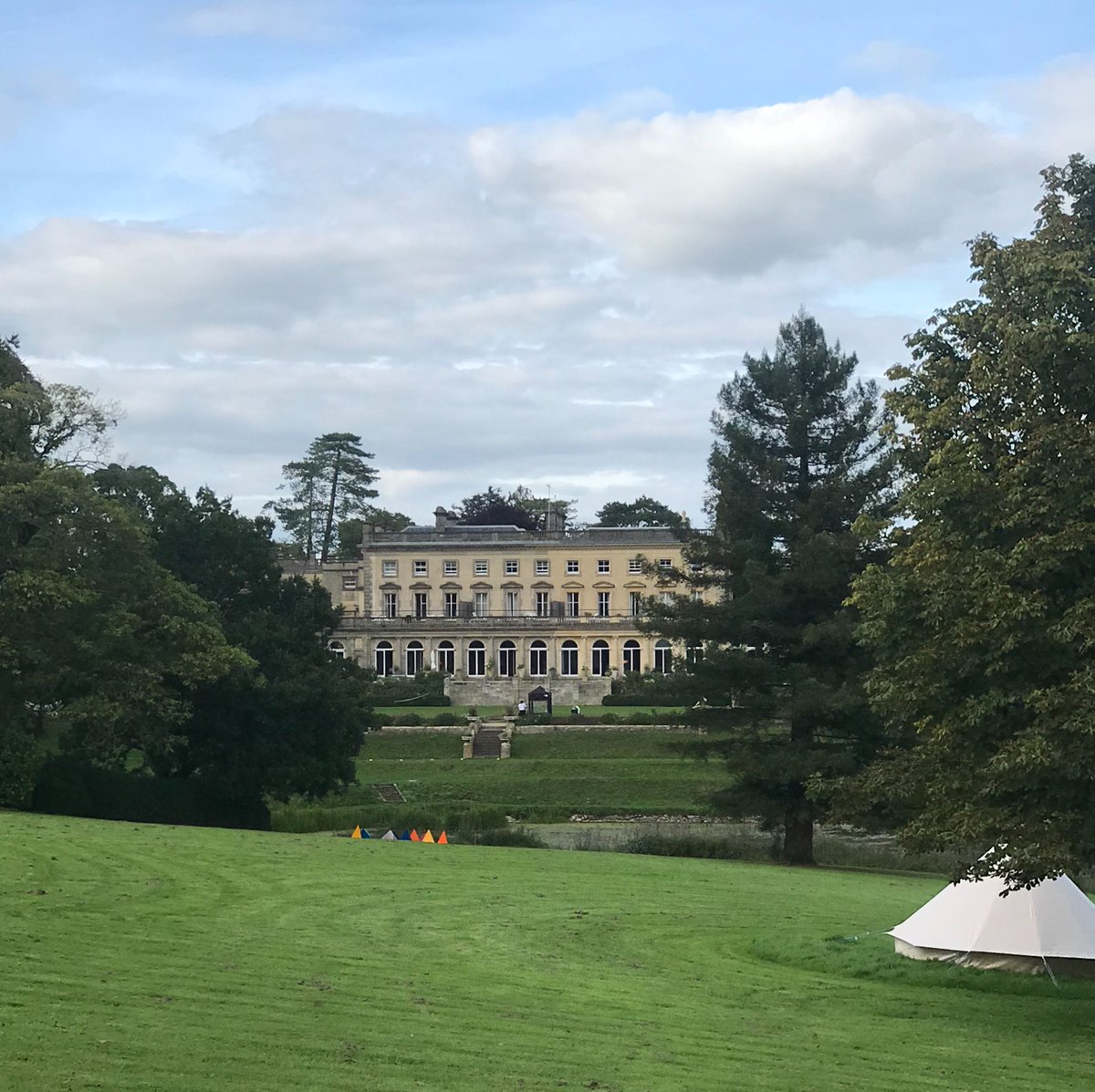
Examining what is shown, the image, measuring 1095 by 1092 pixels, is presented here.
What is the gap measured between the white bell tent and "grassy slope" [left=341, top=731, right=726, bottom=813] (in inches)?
1025

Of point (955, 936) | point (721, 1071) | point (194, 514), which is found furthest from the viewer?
point (194, 514)

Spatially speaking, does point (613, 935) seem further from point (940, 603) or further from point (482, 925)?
point (940, 603)

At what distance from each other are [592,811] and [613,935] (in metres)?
27.3

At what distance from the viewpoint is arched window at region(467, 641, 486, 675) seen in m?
80.8

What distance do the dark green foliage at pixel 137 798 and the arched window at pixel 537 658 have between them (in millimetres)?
47446

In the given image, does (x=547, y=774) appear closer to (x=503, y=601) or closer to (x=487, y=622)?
(x=487, y=622)

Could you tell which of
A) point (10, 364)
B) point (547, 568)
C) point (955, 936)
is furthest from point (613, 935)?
point (547, 568)

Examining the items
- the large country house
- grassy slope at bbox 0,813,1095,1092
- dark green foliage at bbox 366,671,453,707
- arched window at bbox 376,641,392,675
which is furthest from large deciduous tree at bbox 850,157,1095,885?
arched window at bbox 376,641,392,675

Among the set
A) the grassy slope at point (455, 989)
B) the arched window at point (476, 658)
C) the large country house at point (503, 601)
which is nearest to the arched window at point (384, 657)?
the large country house at point (503, 601)

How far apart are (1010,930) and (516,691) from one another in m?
54.9

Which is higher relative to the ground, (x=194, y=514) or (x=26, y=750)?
(x=194, y=514)

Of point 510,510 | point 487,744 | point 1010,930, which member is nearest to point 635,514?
point 510,510

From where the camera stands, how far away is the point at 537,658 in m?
80.8

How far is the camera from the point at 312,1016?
10.6 m
